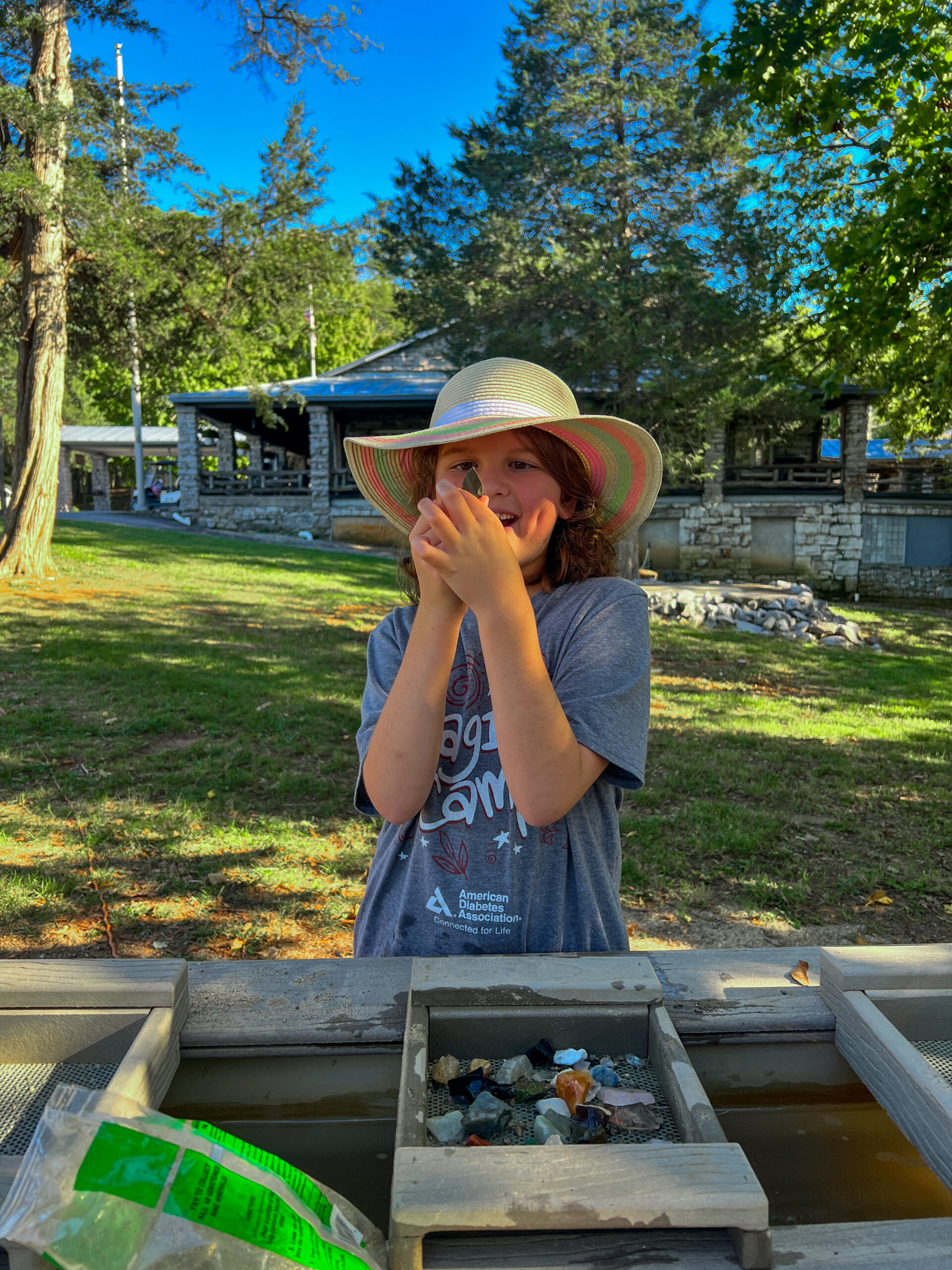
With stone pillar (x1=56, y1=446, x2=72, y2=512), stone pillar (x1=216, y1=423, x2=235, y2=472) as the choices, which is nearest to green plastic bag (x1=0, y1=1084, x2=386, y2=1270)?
stone pillar (x1=216, y1=423, x2=235, y2=472)

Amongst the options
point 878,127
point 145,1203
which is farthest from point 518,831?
point 878,127

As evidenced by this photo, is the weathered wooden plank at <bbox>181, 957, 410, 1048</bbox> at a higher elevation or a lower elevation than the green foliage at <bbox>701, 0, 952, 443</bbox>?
lower

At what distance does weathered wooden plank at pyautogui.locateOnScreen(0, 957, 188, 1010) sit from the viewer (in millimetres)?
1161

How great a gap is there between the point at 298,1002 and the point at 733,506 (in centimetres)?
2028

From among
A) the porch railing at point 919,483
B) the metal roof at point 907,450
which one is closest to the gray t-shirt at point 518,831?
the metal roof at point 907,450

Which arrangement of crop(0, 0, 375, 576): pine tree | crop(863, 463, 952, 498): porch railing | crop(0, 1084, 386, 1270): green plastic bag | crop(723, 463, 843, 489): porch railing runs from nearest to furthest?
crop(0, 1084, 386, 1270): green plastic bag < crop(0, 0, 375, 576): pine tree < crop(723, 463, 843, 489): porch railing < crop(863, 463, 952, 498): porch railing

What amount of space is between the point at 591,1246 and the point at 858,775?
557 cm

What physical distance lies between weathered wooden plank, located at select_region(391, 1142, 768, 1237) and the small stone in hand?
0.86 ft

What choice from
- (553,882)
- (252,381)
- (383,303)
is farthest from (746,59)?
(383,303)

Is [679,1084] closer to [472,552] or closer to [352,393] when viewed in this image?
[472,552]

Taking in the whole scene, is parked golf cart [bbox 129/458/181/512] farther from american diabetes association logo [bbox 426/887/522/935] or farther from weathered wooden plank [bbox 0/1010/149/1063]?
weathered wooden plank [bbox 0/1010/149/1063]

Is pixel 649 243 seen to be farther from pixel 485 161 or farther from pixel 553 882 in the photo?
pixel 553 882

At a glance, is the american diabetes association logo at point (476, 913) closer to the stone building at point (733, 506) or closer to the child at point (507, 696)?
the child at point (507, 696)

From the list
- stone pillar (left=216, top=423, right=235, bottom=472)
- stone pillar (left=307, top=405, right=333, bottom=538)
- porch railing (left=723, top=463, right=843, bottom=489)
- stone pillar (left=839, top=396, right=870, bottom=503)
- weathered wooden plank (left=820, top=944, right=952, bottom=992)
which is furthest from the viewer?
stone pillar (left=216, top=423, right=235, bottom=472)
